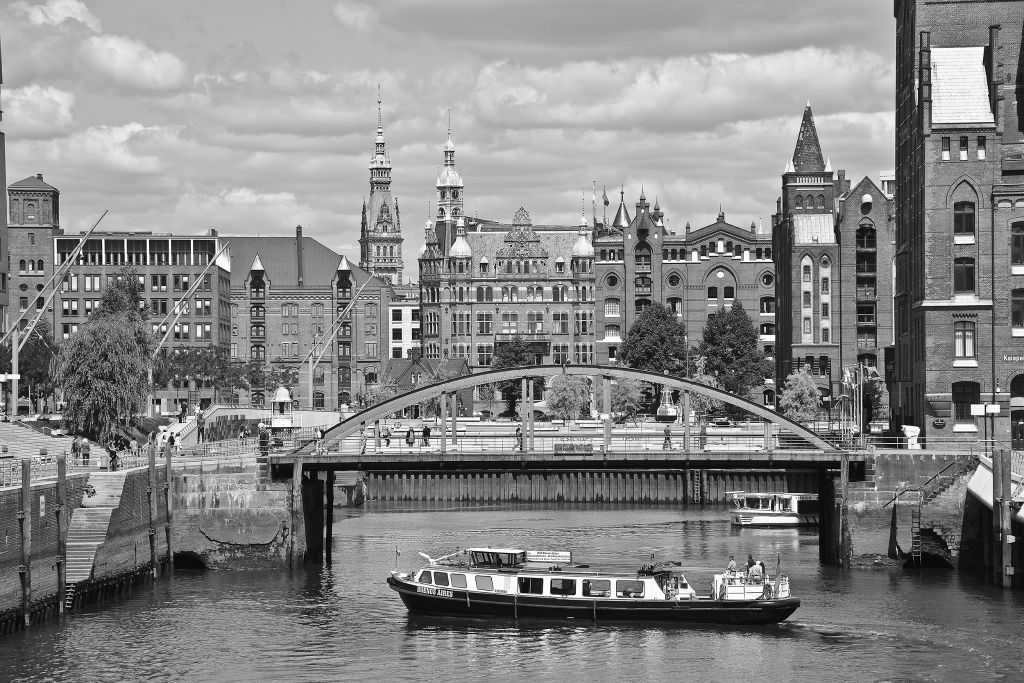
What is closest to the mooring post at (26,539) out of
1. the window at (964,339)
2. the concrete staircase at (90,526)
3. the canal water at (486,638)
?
the canal water at (486,638)

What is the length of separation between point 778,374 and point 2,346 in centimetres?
7991

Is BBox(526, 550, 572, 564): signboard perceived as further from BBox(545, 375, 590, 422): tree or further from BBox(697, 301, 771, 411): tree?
BBox(697, 301, 771, 411): tree

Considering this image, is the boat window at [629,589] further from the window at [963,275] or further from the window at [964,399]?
the window at [963,275]

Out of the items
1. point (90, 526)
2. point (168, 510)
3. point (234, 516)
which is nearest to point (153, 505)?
point (168, 510)

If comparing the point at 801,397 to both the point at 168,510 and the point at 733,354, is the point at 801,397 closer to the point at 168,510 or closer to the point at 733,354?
the point at 733,354

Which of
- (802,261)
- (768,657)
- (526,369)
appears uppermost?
(802,261)

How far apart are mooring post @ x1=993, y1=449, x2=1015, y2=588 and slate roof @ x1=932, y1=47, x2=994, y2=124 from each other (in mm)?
31752

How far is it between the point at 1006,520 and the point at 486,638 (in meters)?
20.5

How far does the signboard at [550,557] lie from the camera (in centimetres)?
6819

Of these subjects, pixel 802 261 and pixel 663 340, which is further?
pixel 663 340

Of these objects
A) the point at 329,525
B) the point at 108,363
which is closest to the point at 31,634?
the point at 329,525

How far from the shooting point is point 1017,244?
94.4 meters

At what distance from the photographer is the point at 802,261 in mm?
171000

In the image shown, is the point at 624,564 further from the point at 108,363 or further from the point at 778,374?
the point at 778,374
